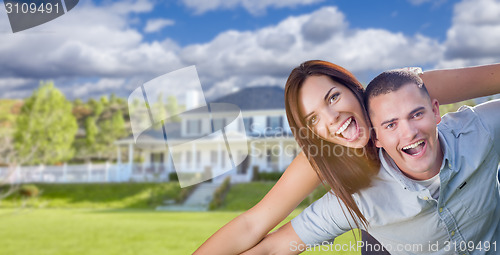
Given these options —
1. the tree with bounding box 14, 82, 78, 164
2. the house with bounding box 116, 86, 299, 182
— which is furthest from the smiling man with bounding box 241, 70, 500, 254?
the tree with bounding box 14, 82, 78, 164

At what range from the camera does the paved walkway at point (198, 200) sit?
1097 cm

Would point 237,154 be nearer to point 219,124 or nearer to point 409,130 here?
point 219,124

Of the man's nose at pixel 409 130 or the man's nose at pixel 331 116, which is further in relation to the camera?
the man's nose at pixel 331 116

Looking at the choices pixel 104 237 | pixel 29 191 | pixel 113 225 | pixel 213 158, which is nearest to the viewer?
pixel 104 237

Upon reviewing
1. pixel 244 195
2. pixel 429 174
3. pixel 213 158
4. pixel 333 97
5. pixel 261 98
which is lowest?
pixel 244 195

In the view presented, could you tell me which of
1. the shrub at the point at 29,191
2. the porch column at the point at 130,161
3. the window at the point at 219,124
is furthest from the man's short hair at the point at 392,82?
the shrub at the point at 29,191

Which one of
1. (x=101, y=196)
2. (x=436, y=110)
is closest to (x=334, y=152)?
(x=436, y=110)

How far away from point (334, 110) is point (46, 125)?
15.7 metres

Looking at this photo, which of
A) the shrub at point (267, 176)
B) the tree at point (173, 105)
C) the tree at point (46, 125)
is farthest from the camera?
the tree at point (46, 125)

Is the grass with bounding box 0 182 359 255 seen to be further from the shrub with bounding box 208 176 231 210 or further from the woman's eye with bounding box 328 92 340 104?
the woman's eye with bounding box 328 92 340 104

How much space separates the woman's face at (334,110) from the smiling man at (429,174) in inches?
2.2

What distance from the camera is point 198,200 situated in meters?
11.2

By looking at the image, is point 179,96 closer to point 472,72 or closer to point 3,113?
point 472,72

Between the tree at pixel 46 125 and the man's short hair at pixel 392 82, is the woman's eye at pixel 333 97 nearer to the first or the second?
the man's short hair at pixel 392 82
